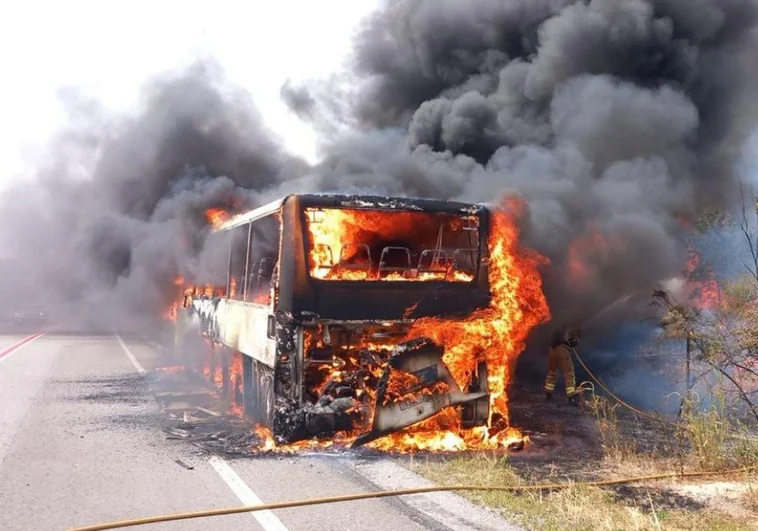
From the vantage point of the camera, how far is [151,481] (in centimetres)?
546

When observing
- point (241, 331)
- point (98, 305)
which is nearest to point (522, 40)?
point (241, 331)

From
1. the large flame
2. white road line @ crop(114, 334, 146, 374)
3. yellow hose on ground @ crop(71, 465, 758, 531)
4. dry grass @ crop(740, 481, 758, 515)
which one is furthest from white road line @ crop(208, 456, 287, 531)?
white road line @ crop(114, 334, 146, 374)

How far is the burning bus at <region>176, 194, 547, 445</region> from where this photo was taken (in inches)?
254

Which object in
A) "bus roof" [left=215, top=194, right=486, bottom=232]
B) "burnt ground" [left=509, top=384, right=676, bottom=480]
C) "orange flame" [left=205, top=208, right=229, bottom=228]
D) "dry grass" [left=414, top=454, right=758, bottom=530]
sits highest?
"orange flame" [left=205, top=208, right=229, bottom=228]

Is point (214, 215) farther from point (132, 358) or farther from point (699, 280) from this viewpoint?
point (699, 280)

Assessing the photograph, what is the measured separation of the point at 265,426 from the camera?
24.1 ft

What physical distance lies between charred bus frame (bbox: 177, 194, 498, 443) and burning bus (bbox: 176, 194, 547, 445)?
0.03 feet

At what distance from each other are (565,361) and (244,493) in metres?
5.65

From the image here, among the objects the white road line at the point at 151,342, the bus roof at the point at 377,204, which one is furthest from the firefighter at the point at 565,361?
the white road line at the point at 151,342

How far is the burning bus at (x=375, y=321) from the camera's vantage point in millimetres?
6449

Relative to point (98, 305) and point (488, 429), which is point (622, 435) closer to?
point (488, 429)

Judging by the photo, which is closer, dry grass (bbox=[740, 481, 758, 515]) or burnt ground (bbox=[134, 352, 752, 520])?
dry grass (bbox=[740, 481, 758, 515])

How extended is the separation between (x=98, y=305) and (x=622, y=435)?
31.9 meters

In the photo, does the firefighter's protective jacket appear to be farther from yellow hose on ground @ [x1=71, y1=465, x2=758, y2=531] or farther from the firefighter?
yellow hose on ground @ [x1=71, y1=465, x2=758, y2=531]
